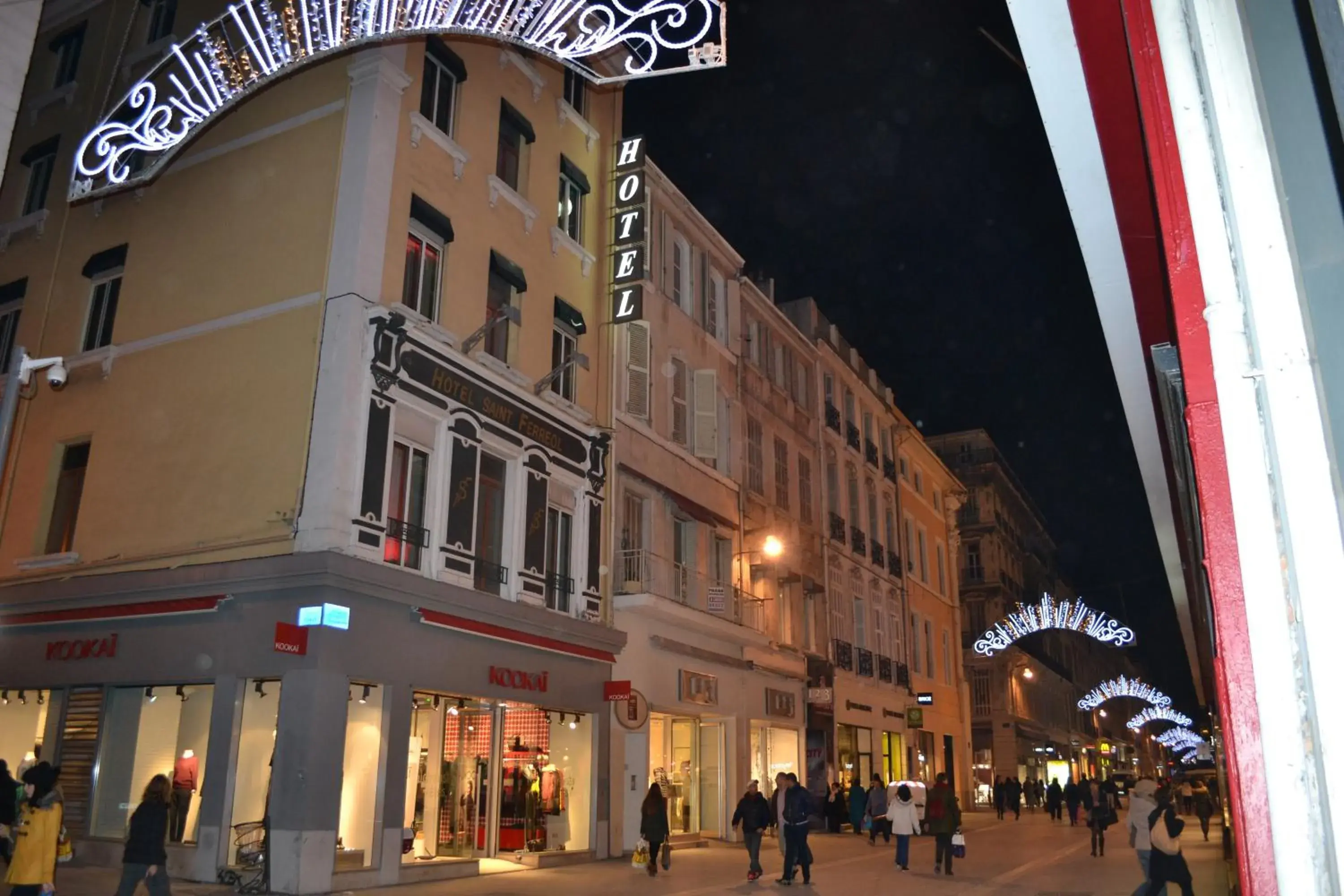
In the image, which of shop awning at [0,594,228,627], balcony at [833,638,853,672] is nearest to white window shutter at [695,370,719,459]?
balcony at [833,638,853,672]

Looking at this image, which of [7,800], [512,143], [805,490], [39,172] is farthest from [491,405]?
[805,490]

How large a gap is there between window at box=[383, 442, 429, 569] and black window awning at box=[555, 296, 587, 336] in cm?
519

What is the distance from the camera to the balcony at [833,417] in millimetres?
33875

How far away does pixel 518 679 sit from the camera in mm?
17516

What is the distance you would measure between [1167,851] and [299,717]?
10362mm

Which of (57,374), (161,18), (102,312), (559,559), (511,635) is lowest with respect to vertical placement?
(511,635)

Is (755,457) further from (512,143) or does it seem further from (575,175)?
(512,143)

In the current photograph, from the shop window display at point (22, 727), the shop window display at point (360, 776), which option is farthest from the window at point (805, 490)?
the shop window display at point (22, 727)

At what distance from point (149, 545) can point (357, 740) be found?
15.7 feet

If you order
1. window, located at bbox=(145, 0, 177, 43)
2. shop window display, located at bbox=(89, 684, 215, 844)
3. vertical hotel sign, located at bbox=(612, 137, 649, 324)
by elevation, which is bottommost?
shop window display, located at bbox=(89, 684, 215, 844)

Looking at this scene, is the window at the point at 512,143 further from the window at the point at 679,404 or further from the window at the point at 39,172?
the window at the point at 39,172

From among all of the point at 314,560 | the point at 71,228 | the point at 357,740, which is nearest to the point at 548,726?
the point at 357,740

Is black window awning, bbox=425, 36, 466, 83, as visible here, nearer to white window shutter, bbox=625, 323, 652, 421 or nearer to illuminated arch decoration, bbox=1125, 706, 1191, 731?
white window shutter, bbox=625, 323, 652, 421

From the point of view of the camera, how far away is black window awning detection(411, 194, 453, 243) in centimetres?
1694
